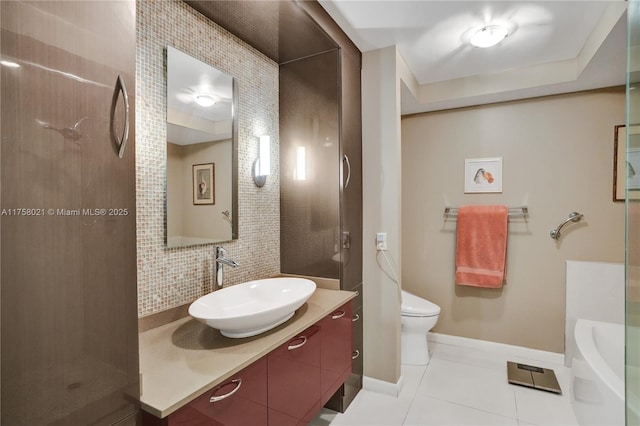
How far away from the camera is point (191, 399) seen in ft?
2.85

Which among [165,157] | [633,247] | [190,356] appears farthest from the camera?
[165,157]

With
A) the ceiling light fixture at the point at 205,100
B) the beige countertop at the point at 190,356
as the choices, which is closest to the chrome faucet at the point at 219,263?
the beige countertop at the point at 190,356

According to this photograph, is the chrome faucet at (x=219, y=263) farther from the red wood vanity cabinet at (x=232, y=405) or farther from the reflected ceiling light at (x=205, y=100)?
the reflected ceiling light at (x=205, y=100)

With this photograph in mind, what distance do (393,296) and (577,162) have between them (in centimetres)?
191

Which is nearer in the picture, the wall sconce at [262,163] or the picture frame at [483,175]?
the wall sconce at [262,163]

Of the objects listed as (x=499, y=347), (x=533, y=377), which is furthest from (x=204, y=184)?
(x=499, y=347)

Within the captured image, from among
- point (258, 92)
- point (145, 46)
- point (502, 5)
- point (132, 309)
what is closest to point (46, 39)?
point (132, 309)

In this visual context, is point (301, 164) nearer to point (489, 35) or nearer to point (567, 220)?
point (489, 35)

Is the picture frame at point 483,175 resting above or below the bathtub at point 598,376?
above

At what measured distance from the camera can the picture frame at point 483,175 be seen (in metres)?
2.84

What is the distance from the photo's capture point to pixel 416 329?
2.63 m

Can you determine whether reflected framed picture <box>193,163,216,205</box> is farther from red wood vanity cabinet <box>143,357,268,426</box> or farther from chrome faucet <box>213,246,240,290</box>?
red wood vanity cabinet <box>143,357,268,426</box>

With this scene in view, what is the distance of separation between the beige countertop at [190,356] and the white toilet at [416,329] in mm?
1349

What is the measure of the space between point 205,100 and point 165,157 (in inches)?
15.2
